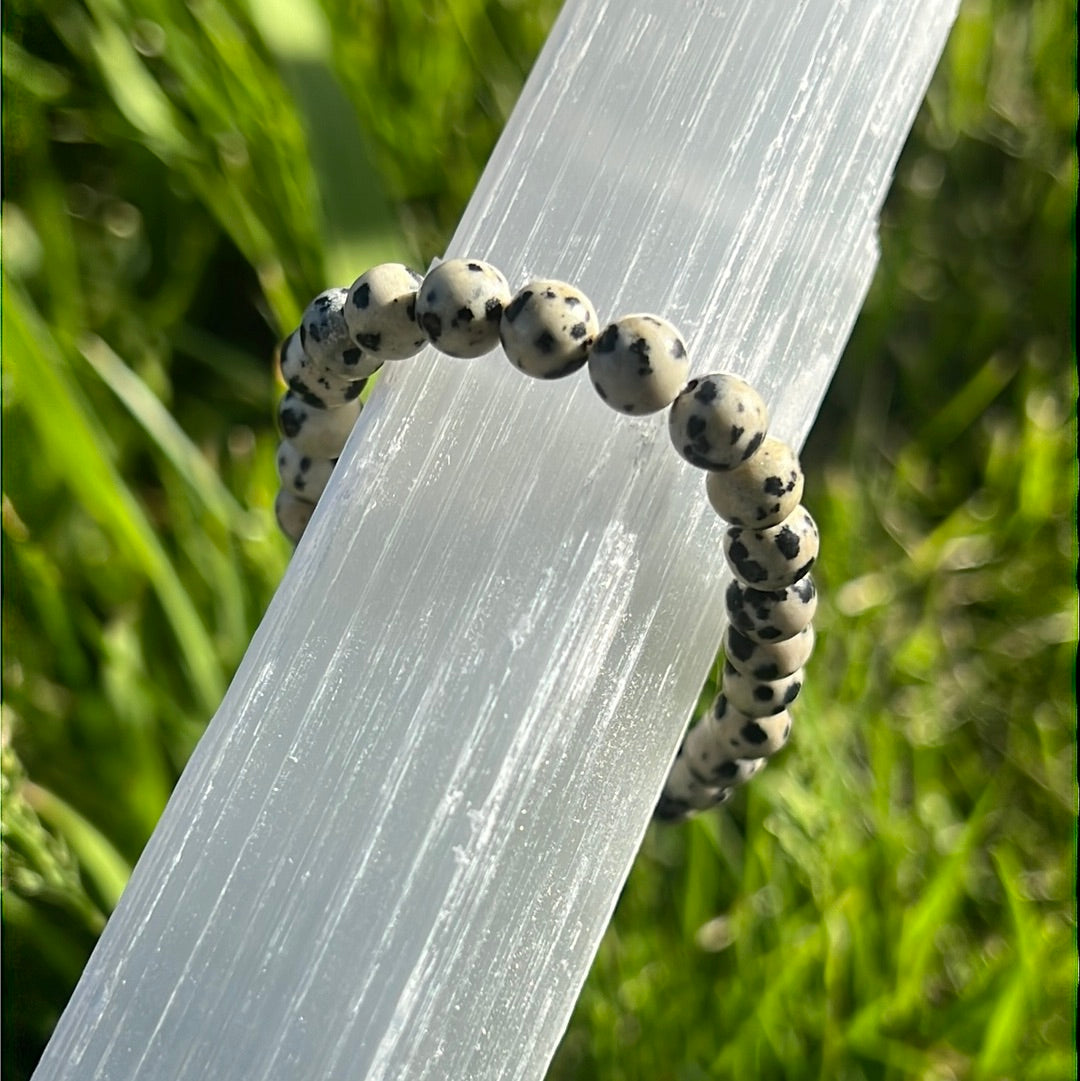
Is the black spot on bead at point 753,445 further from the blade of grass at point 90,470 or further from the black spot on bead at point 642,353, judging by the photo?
the blade of grass at point 90,470

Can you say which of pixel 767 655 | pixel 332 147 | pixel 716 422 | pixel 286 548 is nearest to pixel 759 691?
pixel 767 655

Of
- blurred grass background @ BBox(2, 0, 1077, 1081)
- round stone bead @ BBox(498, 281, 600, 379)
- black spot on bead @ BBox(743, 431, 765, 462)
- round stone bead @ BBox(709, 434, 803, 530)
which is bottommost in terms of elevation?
blurred grass background @ BBox(2, 0, 1077, 1081)

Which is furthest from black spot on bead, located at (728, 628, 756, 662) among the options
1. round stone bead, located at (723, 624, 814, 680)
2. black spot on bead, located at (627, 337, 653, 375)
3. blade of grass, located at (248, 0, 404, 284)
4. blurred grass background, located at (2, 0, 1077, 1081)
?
blade of grass, located at (248, 0, 404, 284)

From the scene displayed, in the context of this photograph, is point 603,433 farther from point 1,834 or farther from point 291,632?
point 1,834

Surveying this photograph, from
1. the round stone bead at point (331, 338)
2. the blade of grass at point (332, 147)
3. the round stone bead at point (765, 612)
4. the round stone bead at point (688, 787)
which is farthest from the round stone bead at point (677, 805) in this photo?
the blade of grass at point (332, 147)

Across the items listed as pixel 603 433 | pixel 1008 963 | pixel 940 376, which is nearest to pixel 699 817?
pixel 1008 963

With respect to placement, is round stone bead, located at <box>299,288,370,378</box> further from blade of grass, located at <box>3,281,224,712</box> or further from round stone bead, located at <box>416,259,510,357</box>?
blade of grass, located at <box>3,281,224,712</box>
